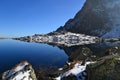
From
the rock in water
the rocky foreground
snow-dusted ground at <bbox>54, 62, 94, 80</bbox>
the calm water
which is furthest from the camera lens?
the calm water

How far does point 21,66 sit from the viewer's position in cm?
3900

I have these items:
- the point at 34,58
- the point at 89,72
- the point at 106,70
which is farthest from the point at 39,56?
the point at 106,70

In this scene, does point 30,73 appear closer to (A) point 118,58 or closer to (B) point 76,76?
(B) point 76,76

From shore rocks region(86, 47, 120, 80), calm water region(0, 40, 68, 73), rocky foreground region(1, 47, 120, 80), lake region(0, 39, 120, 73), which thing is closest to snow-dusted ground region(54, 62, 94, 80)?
rocky foreground region(1, 47, 120, 80)

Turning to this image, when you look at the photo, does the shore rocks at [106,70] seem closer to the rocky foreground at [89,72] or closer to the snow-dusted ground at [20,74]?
the rocky foreground at [89,72]

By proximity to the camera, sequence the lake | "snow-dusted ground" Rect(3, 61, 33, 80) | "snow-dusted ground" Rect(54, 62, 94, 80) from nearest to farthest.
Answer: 1. "snow-dusted ground" Rect(54, 62, 94, 80)
2. "snow-dusted ground" Rect(3, 61, 33, 80)
3. the lake

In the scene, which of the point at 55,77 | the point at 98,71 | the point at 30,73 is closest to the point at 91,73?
the point at 98,71

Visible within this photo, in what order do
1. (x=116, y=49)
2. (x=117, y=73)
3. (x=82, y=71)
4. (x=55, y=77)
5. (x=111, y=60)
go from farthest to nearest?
(x=116, y=49), (x=55, y=77), (x=82, y=71), (x=111, y=60), (x=117, y=73)

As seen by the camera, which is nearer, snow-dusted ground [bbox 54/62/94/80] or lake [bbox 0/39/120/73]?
snow-dusted ground [bbox 54/62/94/80]

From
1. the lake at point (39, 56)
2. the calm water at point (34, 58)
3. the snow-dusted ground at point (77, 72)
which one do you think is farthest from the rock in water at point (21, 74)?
the calm water at point (34, 58)

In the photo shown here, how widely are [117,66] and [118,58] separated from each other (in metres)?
2.39

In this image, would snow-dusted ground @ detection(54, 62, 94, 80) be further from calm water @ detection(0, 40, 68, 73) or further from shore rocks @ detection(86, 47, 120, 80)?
calm water @ detection(0, 40, 68, 73)

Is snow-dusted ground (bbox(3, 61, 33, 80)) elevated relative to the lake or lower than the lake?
elevated

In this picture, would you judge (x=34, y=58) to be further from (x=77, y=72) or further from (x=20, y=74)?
(x=77, y=72)
